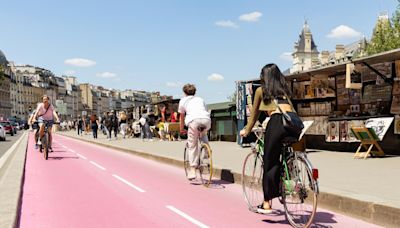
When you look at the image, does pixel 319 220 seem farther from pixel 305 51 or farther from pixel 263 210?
pixel 305 51

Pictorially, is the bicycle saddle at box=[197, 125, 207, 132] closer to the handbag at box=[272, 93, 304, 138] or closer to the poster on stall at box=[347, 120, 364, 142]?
the handbag at box=[272, 93, 304, 138]

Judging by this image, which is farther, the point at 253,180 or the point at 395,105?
the point at 395,105

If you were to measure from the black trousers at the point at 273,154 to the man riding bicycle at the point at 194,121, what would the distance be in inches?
136

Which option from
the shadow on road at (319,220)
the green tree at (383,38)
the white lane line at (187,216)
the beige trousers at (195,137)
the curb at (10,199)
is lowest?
the white lane line at (187,216)

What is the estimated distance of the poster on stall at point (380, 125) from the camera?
40.0 ft

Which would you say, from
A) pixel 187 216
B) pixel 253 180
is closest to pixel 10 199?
pixel 187 216

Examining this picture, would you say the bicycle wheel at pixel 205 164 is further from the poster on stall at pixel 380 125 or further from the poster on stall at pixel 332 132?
the poster on stall at pixel 332 132

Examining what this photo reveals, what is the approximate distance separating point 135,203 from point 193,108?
2593 mm

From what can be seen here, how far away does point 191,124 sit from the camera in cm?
952

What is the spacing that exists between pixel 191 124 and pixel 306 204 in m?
4.20

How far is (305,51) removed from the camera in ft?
613

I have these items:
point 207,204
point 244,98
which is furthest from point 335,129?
point 207,204

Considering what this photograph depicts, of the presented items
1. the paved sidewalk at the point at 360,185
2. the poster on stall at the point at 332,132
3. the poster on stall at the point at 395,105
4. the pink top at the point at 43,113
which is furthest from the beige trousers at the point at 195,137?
the pink top at the point at 43,113

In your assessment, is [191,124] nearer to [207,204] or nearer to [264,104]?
[207,204]
